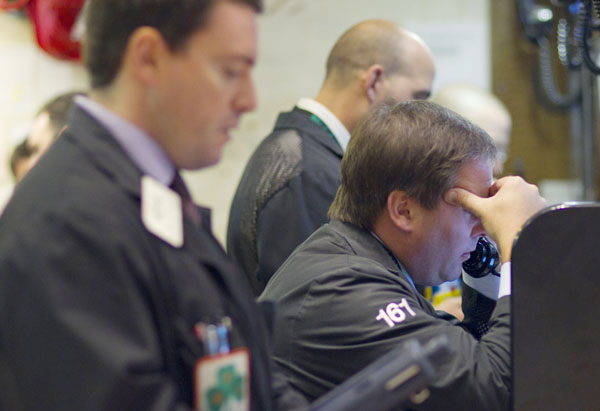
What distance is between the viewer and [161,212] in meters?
0.79

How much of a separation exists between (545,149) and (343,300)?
2.71 m

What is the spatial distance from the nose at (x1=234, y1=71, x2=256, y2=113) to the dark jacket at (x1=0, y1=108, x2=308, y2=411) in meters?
0.13

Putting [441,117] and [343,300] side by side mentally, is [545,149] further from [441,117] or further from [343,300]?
[343,300]

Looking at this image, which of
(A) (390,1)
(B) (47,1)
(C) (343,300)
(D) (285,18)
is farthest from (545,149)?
(C) (343,300)

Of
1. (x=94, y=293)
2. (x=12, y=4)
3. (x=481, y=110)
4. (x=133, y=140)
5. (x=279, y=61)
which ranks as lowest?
(x=481, y=110)

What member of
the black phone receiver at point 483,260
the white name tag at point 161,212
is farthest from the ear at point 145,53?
the black phone receiver at point 483,260

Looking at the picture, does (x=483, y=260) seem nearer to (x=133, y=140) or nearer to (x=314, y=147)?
(x=314, y=147)

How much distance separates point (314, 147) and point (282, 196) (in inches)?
6.8

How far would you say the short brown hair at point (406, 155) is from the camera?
1.38 metres

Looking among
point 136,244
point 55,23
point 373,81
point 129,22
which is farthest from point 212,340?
point 55,23

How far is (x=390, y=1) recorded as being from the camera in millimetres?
3449

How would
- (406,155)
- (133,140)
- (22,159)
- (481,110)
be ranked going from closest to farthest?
(133,140), (406,155), (22,159), (481,110)

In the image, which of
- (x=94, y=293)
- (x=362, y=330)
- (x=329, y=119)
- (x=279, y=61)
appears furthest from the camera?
(x=279, y=61)

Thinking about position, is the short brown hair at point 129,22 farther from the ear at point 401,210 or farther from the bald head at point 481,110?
the bald head at point 481,110
